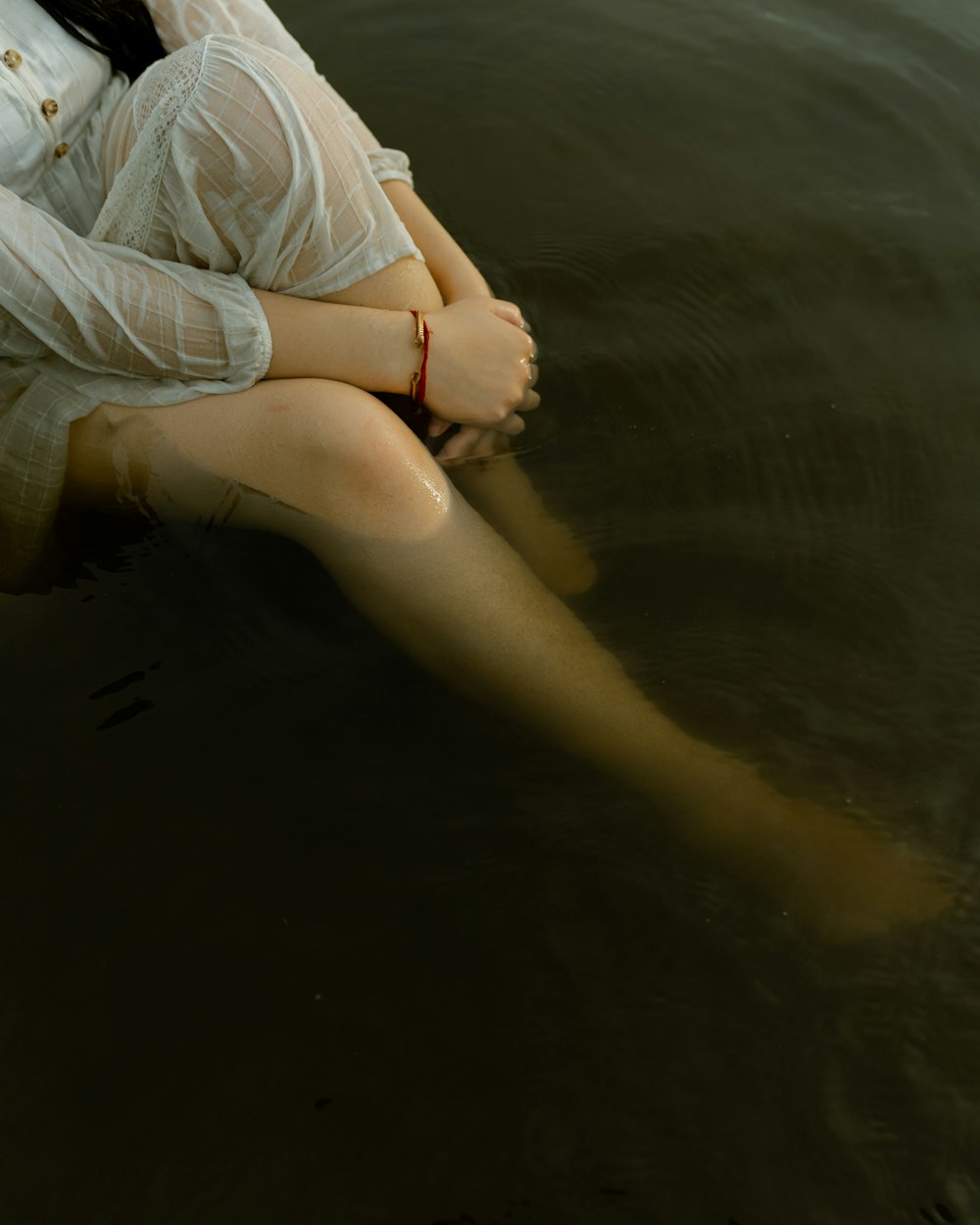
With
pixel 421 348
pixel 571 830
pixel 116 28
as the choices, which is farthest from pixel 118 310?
pixel 571 830

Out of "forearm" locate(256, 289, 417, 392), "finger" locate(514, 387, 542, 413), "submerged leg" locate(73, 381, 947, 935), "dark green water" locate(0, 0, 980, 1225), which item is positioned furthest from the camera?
"finger" locate(514, 387, 542, 413)

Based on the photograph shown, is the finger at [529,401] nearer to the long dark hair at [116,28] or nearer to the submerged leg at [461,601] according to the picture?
the submerged leg at [461,601]

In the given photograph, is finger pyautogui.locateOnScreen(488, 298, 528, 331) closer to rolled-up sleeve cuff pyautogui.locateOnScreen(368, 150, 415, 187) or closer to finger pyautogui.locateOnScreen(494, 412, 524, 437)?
finger pyautogui.locateOnScreen(494, 412, 524, 437)

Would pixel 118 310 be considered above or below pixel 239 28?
below

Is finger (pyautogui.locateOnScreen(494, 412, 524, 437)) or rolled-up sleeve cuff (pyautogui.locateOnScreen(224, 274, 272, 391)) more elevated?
rolled-up sleeve cuff (pyautogui.locateOnScreen(224, 274, 272, 391))

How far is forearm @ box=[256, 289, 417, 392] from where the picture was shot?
1.60 metres

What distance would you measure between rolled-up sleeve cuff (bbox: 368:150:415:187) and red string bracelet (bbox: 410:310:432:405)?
36 centimetres

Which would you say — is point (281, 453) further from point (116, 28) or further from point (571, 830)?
point (116, 28)

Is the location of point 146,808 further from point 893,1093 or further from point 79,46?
point 79,46

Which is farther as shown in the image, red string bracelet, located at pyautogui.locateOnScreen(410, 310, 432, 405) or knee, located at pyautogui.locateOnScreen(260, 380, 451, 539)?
red string bracelet, located at pyautogui.locateOnScreen(410, 310, 432, 405)

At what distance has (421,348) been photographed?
1.66 m

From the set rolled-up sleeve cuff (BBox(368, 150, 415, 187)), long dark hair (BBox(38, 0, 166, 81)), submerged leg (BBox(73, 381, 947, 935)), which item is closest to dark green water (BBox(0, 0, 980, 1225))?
submerged leg (BBox(73, 381, 947, 935))

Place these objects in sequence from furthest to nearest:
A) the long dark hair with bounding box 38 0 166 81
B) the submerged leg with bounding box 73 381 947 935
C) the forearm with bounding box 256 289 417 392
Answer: the long dark hair with bounding box 38 0 166 81
the forearm with bounding box 256 289 417 392
the submerged leg with bounding box 73 381 947 935

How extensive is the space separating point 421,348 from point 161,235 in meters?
0.39
